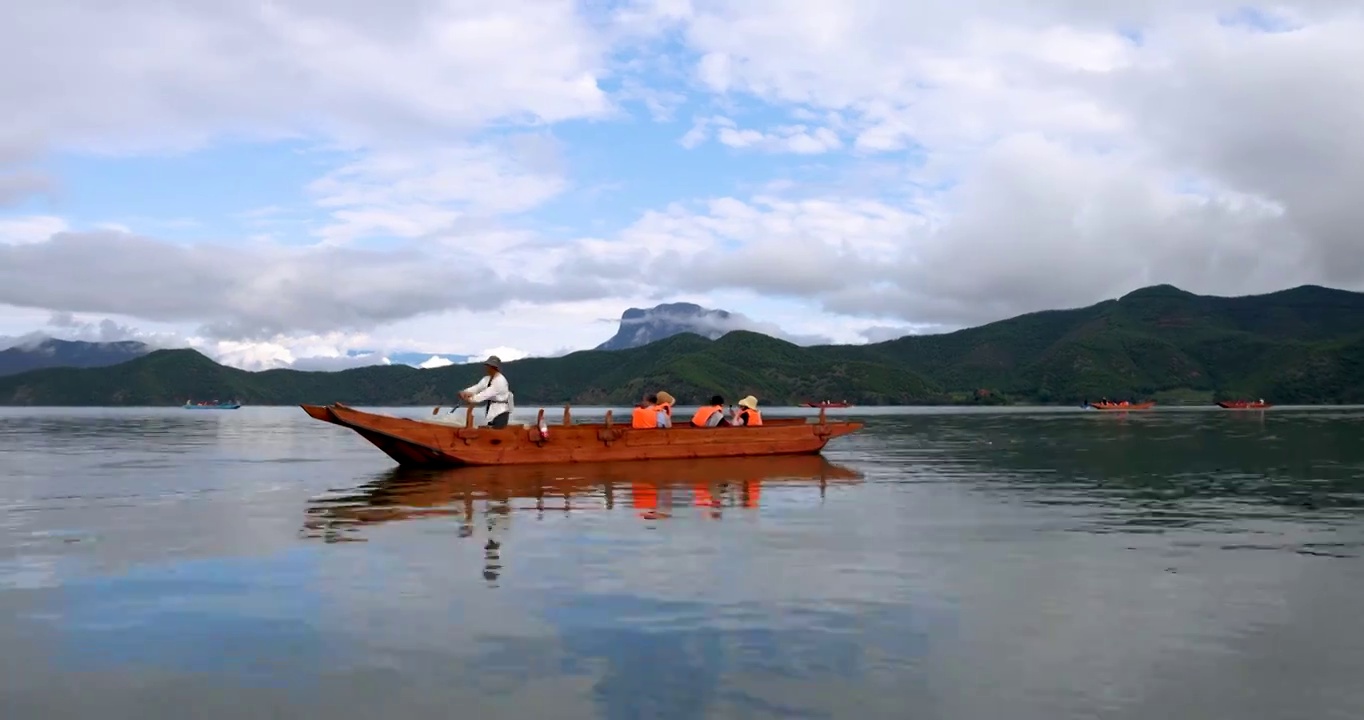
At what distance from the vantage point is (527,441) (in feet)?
102

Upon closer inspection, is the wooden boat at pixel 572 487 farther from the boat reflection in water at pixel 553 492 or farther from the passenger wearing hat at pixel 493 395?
the passenger wearing hat at pixel 493 395

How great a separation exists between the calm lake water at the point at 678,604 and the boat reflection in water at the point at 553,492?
0.18 metres

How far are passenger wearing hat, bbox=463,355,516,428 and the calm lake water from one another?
556 cm

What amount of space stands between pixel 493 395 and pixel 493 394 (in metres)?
0.04

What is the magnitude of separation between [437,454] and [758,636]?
2186 cm

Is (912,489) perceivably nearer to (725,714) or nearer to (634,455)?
(634,455)

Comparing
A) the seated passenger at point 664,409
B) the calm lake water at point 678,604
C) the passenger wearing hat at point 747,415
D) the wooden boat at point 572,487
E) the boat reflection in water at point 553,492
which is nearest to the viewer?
the calm lake water at point 678,604

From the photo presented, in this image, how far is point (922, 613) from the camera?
36.3 feet

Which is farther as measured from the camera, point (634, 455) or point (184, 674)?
point (634, 455)

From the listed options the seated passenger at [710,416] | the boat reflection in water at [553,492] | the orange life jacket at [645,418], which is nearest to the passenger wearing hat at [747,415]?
the seated passenger at [710,416]

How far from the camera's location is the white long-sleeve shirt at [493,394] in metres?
29.8

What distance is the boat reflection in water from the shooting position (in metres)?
19.3

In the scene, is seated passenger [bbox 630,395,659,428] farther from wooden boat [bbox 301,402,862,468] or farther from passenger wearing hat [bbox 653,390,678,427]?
wooden boat [bbox 301,402,862,468]

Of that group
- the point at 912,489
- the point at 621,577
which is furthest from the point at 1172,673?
the point at 912,489
